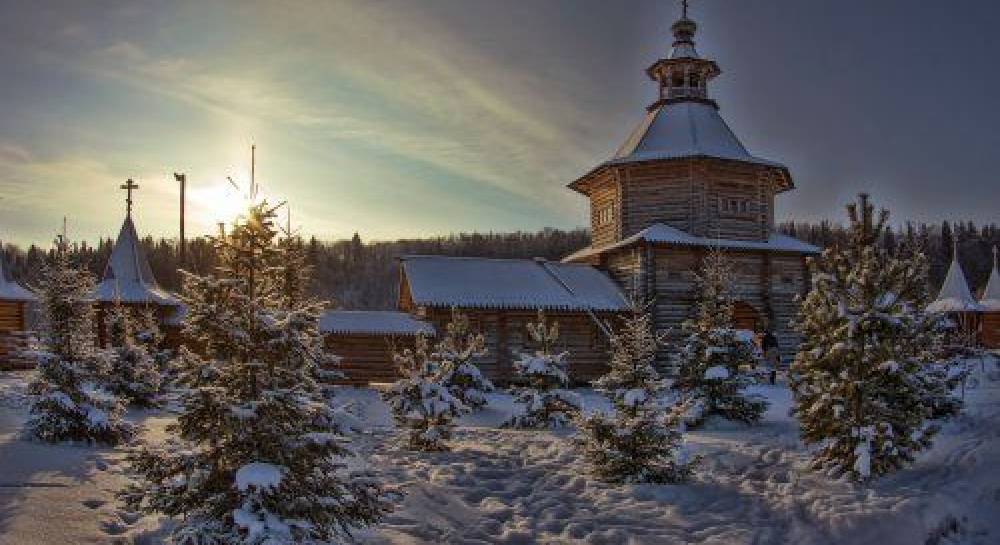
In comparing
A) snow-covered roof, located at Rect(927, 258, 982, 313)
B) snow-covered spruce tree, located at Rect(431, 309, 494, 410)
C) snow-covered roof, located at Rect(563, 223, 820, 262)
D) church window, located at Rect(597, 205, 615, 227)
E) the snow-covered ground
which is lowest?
the snow-covered ground

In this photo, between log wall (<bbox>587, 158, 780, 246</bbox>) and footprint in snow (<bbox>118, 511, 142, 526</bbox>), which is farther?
log wall (<bbox>587, 158, 780, 246</bbox>)

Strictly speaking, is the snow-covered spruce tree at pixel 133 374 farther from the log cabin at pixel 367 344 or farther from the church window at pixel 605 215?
the church window at pixel 605 215

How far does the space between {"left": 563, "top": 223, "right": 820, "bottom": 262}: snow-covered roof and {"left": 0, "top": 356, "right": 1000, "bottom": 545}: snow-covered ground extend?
13455mm

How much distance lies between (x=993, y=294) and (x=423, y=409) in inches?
1282

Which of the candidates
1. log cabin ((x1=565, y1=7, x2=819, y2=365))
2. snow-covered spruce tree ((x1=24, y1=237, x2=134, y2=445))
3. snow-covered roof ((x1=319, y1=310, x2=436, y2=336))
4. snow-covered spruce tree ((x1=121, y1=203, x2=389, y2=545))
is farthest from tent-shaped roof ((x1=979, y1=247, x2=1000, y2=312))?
snow-covered spruce tree ((x1=24, y1=237, x2=134, y2=445))

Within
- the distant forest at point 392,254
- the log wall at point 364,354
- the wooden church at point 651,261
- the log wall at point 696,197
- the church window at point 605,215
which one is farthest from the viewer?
the distant forest at point 392,254

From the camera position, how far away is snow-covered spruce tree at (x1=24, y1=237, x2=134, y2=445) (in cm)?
1264

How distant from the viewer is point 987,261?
374 feet

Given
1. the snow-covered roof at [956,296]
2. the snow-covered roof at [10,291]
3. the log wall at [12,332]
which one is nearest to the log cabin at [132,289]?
the snow-covered roof at [10,291]

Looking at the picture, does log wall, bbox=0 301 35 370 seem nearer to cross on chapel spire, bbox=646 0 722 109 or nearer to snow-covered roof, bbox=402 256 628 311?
snow-covered roof, bbox=402 256 628 311

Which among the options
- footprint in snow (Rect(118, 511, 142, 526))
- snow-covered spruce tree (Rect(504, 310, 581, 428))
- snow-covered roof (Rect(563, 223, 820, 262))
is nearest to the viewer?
footprint in snow (Rect(118, 511, 142, 526))

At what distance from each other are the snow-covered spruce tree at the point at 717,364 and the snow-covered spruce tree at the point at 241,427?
10.6 m

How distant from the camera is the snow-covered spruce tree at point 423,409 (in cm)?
1469

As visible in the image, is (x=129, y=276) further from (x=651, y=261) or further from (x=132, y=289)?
(x=651, y=261)
